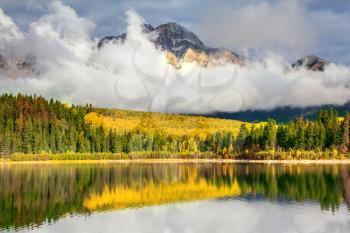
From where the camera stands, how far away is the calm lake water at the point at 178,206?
60.9 metres

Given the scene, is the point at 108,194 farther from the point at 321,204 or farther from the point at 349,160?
the point at 349,160

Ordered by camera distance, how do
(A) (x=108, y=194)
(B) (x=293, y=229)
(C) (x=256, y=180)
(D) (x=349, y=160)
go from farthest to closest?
1. (D) (x=349, y=160)
2. (C) (x=256, y=180)
3. (A) (x=108, y=194)
4. (B) (x=293, y=229)

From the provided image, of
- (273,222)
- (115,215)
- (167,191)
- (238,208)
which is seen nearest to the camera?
(273,222)

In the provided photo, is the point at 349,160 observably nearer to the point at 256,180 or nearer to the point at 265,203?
the point at 256,180

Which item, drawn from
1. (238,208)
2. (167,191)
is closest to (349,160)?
(167,191)

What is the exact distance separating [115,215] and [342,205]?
32435 millimetres

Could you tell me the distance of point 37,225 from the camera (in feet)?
200

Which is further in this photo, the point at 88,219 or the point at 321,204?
the point at 321,204

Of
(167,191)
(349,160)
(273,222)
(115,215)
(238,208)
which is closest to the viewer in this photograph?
(273,222)

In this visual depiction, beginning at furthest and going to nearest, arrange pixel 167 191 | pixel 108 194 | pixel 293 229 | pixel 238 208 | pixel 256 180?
pixel 256 180
pixel 167 191
pixel 108 194
pixel 238 208
pixel 293 229

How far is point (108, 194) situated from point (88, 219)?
26905 mm

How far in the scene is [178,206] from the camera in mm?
77375

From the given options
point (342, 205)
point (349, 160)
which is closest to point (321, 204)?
point (342, 205)

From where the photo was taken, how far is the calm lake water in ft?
200
